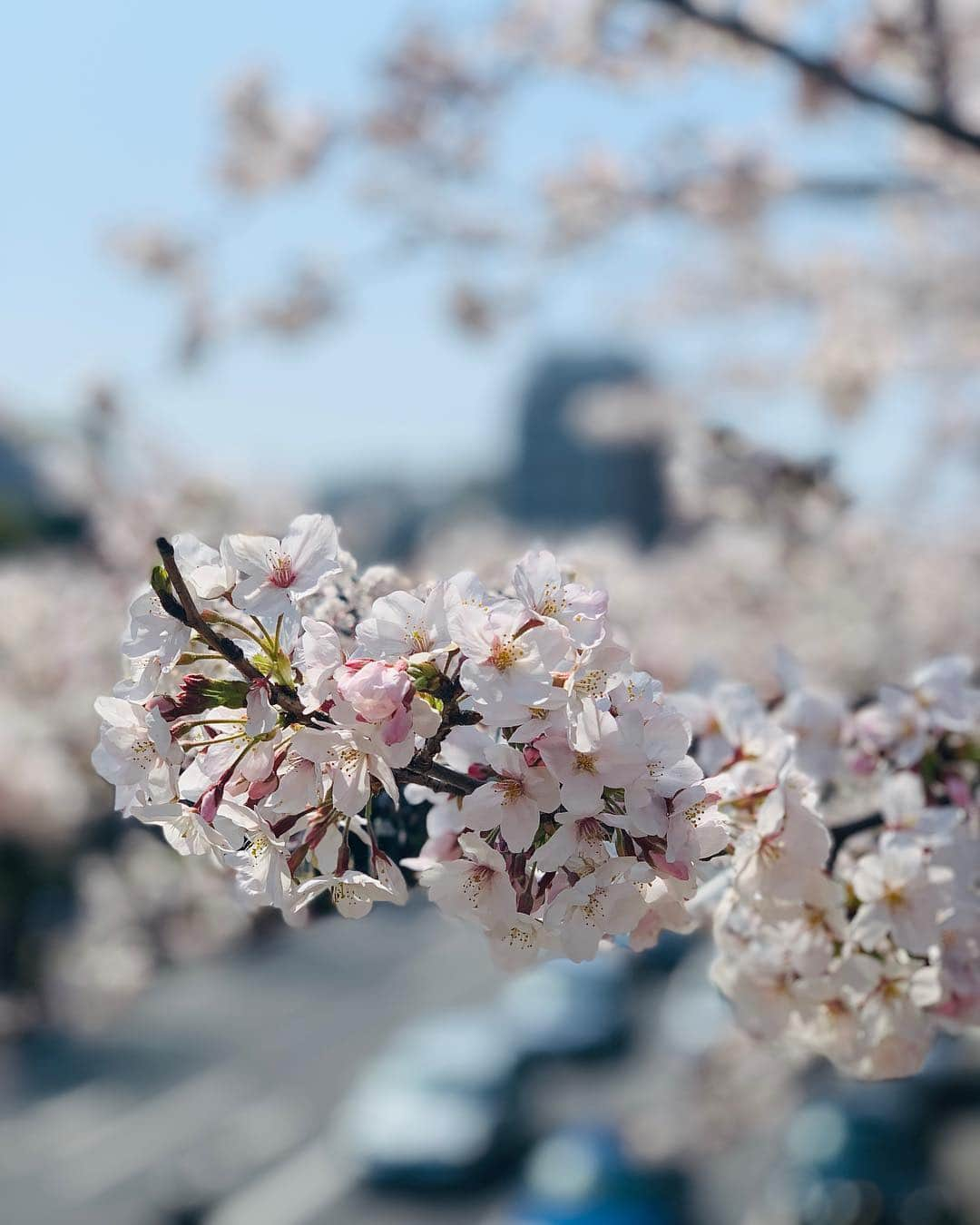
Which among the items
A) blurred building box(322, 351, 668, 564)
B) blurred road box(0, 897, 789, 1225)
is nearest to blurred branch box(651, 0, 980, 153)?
blurred road box(0, 897, 789, 1225)

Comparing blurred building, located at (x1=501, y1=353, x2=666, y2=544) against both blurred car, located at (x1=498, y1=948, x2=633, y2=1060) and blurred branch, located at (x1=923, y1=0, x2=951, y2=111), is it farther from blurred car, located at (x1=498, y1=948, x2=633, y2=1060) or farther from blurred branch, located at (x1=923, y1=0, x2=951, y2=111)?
blurred branch, located at (x1=923, y1=0, x2=951, y2=111)

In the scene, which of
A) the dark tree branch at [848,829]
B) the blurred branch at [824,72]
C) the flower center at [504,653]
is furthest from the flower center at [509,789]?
the blurred branch at [824,72]

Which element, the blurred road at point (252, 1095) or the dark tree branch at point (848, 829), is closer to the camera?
the dark tree branch at point (848, 829)

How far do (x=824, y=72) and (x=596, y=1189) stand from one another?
29.7 feet

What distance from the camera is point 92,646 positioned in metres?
4.30

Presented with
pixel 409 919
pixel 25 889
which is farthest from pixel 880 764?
pixel 409 919

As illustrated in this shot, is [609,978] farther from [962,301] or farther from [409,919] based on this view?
[962,301]

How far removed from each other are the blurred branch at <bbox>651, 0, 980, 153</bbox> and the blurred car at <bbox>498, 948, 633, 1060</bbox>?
12.0 metres

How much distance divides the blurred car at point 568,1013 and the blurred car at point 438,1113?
1.05 meters

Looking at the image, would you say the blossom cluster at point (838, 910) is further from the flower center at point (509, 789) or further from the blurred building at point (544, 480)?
the blurred building at point (544, 480)

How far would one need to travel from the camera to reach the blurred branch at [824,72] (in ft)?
8.56

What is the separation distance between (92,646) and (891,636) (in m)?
4.42

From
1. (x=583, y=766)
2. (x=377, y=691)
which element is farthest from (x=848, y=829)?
(x=377, y=691)

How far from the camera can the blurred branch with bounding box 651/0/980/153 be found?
2.61 metres
